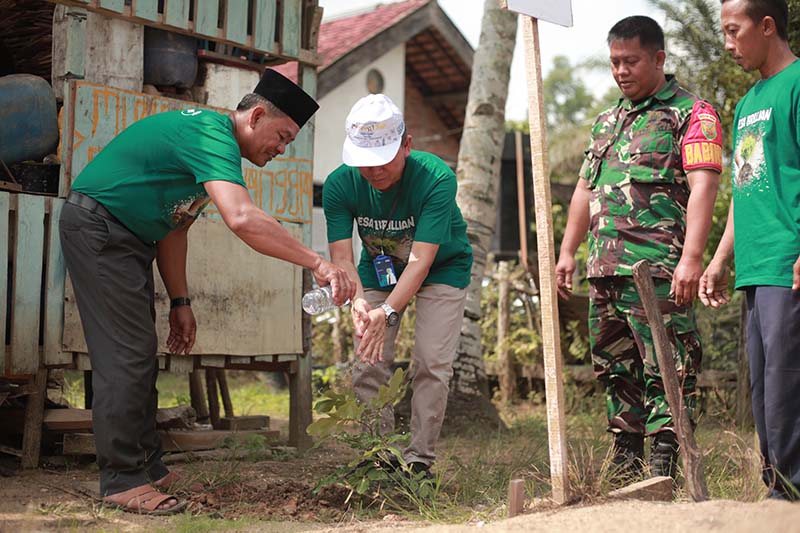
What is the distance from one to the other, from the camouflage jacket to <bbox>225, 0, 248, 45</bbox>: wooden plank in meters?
2.79

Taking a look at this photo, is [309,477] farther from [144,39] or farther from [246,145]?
[144,39]

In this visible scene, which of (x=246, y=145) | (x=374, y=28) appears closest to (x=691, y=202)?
(x=246, y=145)

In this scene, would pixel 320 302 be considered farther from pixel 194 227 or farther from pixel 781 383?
pixel 781 383

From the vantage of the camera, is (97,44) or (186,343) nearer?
(186,343)

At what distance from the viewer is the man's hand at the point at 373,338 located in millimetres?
4516

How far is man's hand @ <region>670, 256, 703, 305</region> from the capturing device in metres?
4.44

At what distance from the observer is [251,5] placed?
21.7ft

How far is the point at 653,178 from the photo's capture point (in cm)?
478

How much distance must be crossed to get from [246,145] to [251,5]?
2404mm

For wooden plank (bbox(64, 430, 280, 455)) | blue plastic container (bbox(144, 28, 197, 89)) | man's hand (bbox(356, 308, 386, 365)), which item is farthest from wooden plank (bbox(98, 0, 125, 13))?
man's hand (bbox(356, 308, 386, 365))

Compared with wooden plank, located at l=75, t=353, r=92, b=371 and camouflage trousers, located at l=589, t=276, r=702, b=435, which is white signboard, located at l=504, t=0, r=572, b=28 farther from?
wooden plank, located at l=75, t=353, r=92, b=371

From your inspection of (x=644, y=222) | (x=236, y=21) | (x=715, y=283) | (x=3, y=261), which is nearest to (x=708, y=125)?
(x=644, y=222)

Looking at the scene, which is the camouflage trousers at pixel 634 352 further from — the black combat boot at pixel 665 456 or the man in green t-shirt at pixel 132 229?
the man in green t-shirt at pixel 132 229

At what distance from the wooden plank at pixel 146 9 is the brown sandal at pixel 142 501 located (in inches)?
118
